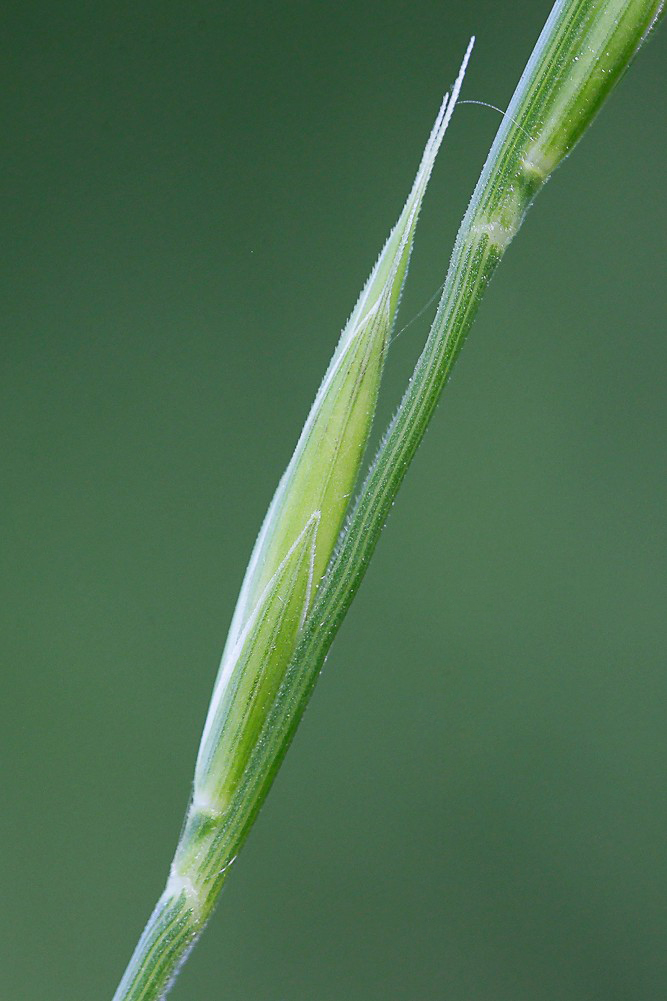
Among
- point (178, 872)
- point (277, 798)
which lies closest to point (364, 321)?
point (178, 872)

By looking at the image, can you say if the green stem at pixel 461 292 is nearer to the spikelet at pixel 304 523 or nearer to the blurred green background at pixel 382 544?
the spikelet at pixel 304 523

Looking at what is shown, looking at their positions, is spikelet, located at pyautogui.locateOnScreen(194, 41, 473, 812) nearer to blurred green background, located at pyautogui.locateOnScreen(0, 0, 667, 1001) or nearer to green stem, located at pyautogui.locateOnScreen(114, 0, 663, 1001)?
green stem, located at pyautogui.locateOnScreen(114, 0, 663, 1001)

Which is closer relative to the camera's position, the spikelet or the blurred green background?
the spikelet

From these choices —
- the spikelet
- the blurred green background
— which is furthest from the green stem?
the blurred green background

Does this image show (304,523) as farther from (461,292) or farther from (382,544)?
(382,544)

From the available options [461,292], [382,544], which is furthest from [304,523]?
[382,544]

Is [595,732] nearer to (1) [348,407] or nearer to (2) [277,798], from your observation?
(2) [277,798]
